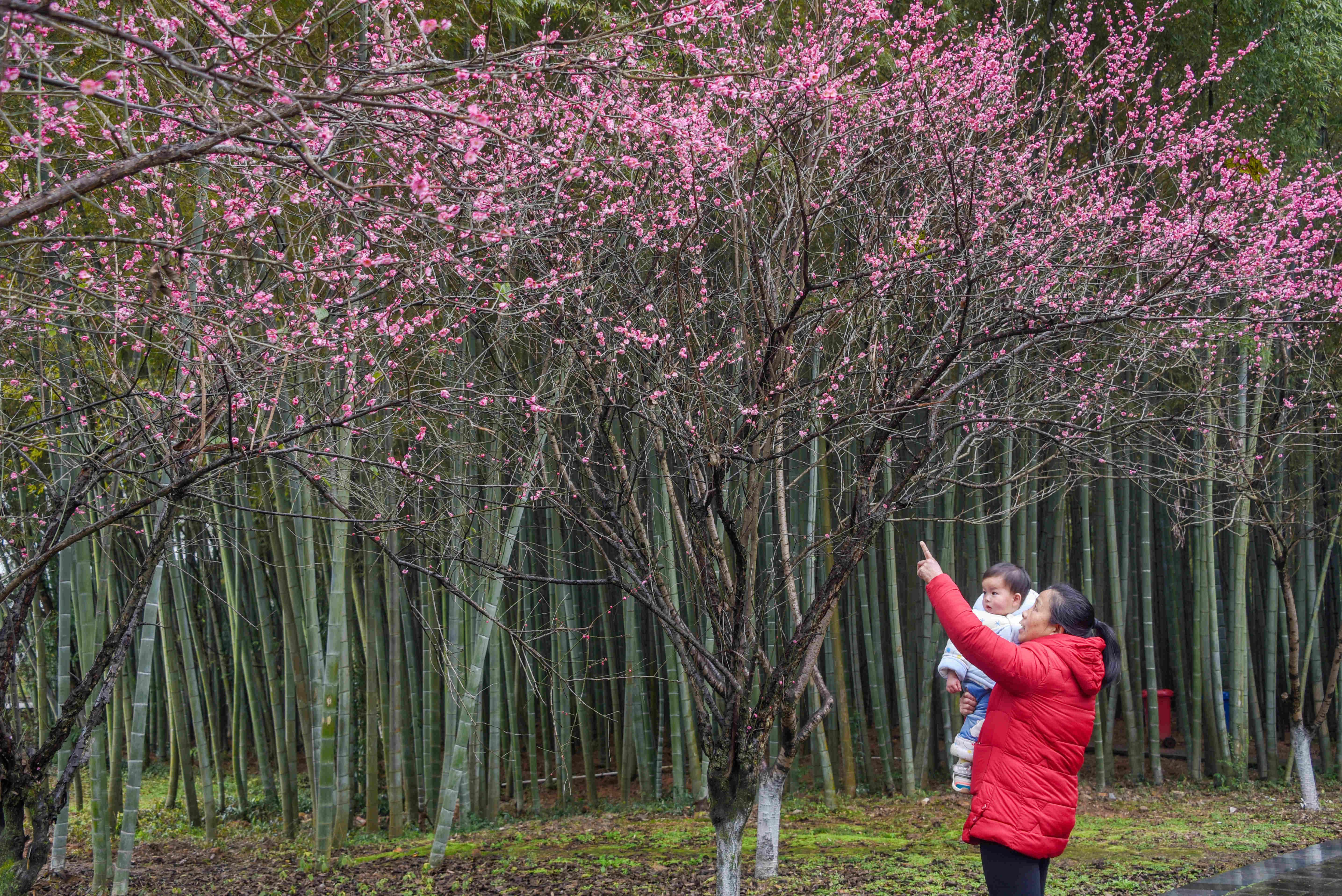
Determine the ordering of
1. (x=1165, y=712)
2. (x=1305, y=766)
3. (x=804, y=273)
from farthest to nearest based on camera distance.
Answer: (x=1165, y=712), (x=1305, y=766), (x=804, y=273)

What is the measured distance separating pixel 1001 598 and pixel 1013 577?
6 centimetres

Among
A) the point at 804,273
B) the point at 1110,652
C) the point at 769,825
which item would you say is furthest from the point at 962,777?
the point at 769,825

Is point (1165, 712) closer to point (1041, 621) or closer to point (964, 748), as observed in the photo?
point (964, 748)

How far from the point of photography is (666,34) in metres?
3.80

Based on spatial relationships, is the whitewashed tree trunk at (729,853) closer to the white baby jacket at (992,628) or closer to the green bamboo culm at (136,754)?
the white baby jacket at (992,628)

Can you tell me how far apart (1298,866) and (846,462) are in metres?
3.72

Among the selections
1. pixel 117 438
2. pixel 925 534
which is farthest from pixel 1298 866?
pixel 117 438

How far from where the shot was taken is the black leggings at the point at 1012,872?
6.50ft

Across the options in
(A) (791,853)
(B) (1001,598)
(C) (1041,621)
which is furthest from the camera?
(A) (791,853)

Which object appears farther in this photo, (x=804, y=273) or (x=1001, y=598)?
(x=804, y=273)

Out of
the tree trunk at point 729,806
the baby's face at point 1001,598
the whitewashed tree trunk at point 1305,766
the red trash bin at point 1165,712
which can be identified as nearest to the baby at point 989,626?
the baby's face at point 1001,598

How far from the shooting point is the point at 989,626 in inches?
94.2

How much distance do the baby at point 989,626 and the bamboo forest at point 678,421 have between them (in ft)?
0.08

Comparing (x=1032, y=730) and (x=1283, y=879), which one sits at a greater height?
(x=1032, y=730)
